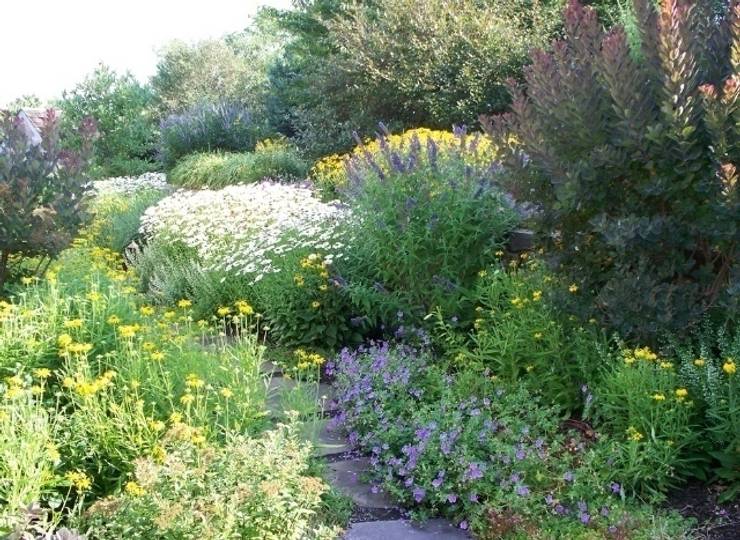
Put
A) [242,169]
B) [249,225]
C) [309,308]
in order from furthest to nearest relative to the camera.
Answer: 1. [242,169]
2. [249,225]
3. [309,308]

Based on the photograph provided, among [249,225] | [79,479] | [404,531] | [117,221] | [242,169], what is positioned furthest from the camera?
[242,169]

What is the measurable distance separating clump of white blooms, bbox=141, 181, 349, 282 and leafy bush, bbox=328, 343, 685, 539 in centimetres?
184

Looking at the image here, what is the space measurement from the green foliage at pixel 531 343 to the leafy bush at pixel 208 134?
1198cm

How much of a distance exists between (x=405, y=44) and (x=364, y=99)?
114 centimetres

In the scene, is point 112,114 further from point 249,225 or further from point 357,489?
point 357,489

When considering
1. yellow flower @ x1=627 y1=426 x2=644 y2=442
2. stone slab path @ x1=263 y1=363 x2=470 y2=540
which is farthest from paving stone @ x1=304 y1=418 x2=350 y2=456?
yellow flower @ x1=627 y1=426 x2=644 y2=442

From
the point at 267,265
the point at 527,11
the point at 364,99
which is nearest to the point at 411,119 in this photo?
the point at 364,99

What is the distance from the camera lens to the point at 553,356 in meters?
4.24

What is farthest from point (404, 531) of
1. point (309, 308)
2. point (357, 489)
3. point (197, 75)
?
point (197, 75)

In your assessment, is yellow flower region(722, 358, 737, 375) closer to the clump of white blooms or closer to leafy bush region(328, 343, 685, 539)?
leafy bush region(328, 343, 685, 539)

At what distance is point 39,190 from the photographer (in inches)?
218

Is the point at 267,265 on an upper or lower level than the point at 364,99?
lower

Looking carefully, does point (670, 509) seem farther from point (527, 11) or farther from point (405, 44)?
point (527, 11)

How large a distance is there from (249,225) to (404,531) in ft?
14.6
